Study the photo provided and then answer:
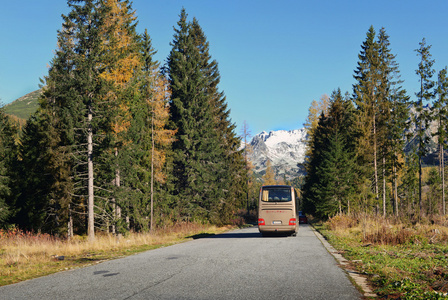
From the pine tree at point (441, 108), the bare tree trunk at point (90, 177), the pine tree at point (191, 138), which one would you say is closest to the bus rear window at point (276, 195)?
the bare tree trunk at point (90, 177)

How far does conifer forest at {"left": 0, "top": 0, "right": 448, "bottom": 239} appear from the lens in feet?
70.7

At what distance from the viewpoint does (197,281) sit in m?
7.42

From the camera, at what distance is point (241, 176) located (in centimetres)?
5231

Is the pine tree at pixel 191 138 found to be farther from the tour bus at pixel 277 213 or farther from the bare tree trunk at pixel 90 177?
the tour bus at pixel 277 213

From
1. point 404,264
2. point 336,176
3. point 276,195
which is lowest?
point 404,264

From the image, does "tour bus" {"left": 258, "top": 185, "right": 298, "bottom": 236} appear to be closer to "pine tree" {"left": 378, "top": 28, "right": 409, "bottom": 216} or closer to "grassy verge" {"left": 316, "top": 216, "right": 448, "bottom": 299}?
"grassy verge" {"left": 316, "top": 216, "right": 448, "bottom": 299}

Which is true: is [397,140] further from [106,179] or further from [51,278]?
[51,278]

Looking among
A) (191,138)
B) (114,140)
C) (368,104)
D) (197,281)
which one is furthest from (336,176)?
(197,281)

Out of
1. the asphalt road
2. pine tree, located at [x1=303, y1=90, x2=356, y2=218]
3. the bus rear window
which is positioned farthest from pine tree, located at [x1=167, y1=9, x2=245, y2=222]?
the asphalt road

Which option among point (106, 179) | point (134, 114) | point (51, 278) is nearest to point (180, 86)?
point (134, 114)

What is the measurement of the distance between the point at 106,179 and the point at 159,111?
7.03m

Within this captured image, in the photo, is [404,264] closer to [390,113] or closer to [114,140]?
[114,140]

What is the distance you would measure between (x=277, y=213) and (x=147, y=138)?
13713mm

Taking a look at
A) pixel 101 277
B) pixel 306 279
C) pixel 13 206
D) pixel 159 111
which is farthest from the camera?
pixel 13 206
